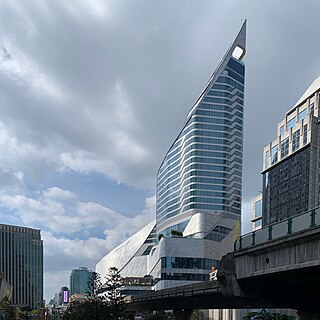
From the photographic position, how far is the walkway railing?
2019cm

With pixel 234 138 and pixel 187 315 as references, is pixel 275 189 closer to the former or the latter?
pixel 187 315

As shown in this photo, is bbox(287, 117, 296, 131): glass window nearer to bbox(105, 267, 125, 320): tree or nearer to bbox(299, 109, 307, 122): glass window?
bbox(299, 109, 307, 122): glass window

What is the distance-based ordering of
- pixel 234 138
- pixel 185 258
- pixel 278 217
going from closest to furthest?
pixel 278 217 → pixel 185 258 → pixel 234 138

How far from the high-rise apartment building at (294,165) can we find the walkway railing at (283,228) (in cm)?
6638

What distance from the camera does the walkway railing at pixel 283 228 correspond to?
66.2 feet

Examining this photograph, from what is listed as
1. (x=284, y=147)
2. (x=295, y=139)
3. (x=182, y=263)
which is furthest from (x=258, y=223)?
(x=295, y=139)

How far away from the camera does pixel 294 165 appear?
331ft

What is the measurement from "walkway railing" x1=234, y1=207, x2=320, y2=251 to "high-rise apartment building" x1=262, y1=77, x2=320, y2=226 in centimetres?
6638

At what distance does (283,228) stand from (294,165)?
81.2 meters

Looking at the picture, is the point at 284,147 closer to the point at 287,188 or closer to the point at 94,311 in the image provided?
the point at 287,188

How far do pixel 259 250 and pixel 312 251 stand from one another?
14.6 feet

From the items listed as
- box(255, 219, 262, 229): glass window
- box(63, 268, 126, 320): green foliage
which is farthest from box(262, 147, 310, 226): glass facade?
box(63, 268, 126, 320): green foliage

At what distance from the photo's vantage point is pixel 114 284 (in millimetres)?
64250

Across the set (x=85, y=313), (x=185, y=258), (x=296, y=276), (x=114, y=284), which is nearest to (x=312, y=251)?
(x=296, y=276)
